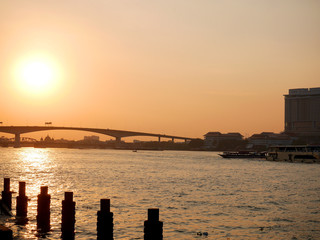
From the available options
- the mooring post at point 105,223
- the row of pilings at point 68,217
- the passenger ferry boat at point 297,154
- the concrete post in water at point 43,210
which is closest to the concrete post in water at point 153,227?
the row of pilings at point 68,217

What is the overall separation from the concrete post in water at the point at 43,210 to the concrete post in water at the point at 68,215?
174 cm

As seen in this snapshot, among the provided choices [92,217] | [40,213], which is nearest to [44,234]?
[40,213]

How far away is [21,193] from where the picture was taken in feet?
82.4

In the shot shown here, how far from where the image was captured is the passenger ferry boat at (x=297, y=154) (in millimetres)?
120219

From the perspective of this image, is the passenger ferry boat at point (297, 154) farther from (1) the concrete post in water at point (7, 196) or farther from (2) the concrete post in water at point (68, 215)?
(2) the concrete post in water at point (68, 215)

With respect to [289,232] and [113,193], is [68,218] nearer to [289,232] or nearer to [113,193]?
[289,232]

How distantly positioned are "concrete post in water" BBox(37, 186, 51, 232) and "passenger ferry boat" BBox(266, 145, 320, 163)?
10633 centimetres

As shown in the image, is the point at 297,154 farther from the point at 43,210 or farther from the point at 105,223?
the point at 105,223

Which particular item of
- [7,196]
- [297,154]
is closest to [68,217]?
[7,196]

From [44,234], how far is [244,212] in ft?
47.9

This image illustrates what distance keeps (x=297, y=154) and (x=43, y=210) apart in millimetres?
112318

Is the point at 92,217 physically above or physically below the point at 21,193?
below

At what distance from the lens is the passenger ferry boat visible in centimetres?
12022

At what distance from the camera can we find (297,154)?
410 feet
